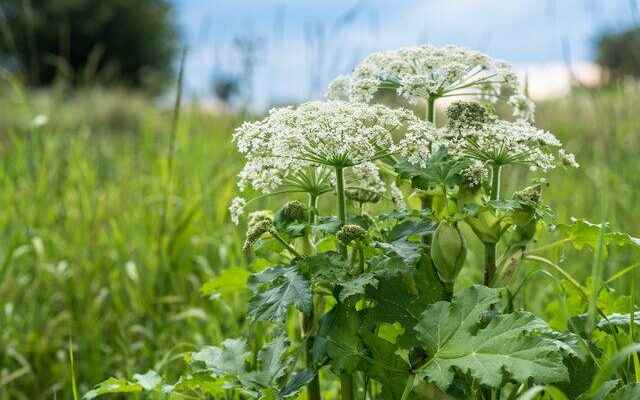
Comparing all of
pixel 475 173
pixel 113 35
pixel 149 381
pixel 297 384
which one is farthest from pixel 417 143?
pixel 113 35

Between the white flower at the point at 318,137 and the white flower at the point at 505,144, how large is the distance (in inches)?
4.1

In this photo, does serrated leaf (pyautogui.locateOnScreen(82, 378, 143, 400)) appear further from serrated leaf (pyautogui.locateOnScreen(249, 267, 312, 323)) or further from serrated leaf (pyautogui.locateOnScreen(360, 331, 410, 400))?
serrated leaf (pyautogui.locateOnScreen(360, 331, 410, 400))

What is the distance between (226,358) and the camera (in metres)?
1.73

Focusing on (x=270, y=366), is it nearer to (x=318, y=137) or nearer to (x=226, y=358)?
(x=226, y=358)

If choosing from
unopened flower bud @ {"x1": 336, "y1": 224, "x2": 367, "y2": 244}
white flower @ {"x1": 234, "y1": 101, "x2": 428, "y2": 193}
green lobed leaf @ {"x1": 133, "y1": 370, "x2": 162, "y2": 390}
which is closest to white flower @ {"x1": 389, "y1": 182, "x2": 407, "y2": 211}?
white flower @ {"x1": 234, "y1": 101, "x2": 428, "y2": 193}

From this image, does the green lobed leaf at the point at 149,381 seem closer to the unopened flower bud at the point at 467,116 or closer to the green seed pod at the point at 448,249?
the green seed pod at the point at 448,249

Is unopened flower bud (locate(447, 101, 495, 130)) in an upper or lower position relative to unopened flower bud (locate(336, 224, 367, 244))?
upper

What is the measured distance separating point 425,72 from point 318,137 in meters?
0.32

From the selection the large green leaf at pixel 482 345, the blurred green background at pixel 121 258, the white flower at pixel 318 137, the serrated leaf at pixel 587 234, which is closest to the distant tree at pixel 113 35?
the blurred green background at pixel 121 258

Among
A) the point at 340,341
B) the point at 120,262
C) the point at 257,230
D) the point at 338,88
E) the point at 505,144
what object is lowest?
the point at 120,262

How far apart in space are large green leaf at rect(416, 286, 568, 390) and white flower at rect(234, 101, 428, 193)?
32cm

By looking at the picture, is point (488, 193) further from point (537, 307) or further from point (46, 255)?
point (46, 255)

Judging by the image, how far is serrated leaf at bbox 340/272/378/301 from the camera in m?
1.39

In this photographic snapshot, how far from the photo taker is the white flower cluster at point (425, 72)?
163 centimetres
